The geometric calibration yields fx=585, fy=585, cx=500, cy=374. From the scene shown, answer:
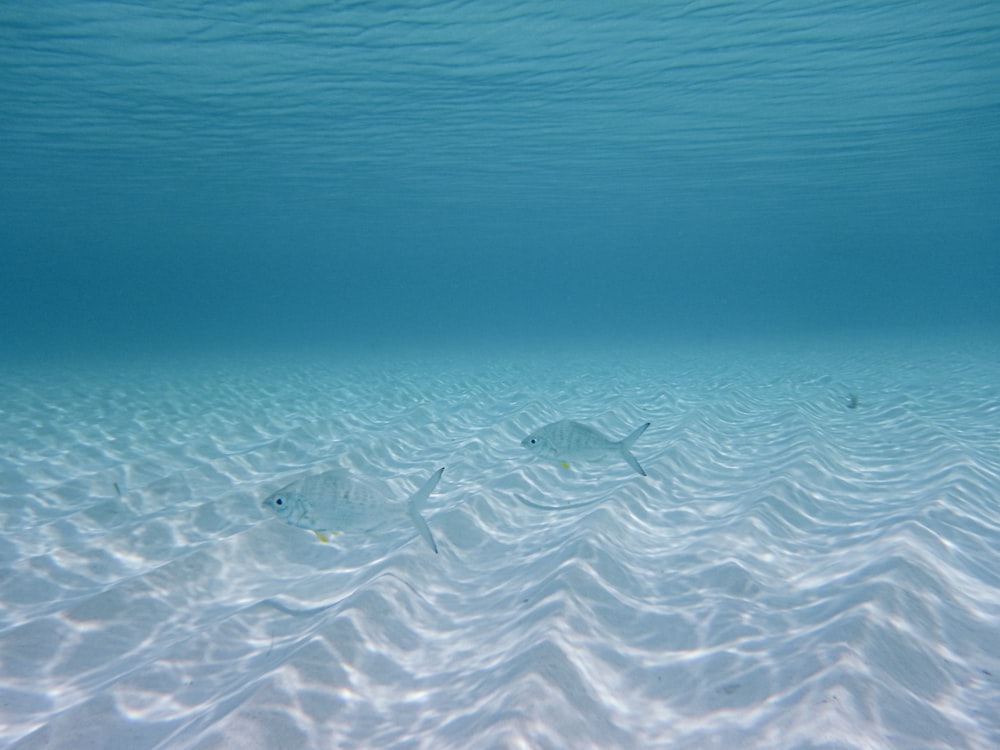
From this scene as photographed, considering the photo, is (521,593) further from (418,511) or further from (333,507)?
(333,507)

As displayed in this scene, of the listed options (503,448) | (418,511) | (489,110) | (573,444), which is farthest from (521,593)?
(489,110)

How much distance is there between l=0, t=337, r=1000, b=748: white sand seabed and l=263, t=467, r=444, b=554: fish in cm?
66

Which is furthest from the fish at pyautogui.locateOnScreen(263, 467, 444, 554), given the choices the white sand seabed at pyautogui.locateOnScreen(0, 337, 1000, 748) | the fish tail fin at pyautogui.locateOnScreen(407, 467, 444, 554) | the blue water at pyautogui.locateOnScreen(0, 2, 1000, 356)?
the blue water at pyautogui.locateOnScreen(0, 2, 1000, 356)

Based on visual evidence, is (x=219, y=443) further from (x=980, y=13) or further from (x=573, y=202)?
(x=573, y=202)

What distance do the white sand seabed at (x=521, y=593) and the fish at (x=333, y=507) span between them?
659 mm

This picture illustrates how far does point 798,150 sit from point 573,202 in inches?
579

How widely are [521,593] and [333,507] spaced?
1.74 metres

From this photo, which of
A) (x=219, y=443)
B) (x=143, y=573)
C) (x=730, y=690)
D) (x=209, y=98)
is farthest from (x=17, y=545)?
(x=209, y=98)

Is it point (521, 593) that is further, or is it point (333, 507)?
point (521, 593)

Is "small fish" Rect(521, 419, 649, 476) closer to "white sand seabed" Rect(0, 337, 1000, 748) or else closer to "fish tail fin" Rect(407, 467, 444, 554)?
"white sand seabed" Rect(0, 337, 1000, 748)

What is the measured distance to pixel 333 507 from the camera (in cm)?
453

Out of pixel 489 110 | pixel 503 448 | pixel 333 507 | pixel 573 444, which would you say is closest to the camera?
pixel 333 507

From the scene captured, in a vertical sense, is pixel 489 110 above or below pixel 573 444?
above

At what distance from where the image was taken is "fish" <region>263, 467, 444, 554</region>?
14.7 ft
